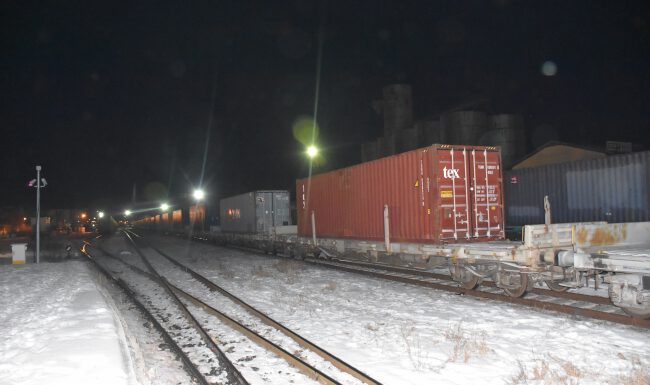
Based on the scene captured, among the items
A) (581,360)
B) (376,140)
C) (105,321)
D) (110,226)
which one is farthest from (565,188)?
(110,226)

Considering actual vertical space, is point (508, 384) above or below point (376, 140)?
below

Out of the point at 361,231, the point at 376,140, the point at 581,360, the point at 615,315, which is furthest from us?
the point at 376,140

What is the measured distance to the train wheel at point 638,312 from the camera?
7.65 metres

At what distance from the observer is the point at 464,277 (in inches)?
437

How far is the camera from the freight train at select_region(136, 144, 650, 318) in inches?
339

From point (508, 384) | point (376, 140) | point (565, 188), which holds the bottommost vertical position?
point (508, 384)

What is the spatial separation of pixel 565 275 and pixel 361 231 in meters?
6.78

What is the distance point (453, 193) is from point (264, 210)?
14875 mm

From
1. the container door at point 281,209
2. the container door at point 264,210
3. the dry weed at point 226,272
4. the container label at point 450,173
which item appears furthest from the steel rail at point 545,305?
the container door at point 281,209

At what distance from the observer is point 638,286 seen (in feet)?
24.5

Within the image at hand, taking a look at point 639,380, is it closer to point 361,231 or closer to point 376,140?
point 361,231

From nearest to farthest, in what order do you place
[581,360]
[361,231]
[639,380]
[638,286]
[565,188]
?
[639,380] < [581,360] < [638,286] < [361,231] < [565,188]

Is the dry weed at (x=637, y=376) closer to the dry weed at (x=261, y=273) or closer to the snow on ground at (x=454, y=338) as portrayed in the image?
the snow on ground at (x=454, y=338)

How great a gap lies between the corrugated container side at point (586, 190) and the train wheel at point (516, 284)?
11.4 m
